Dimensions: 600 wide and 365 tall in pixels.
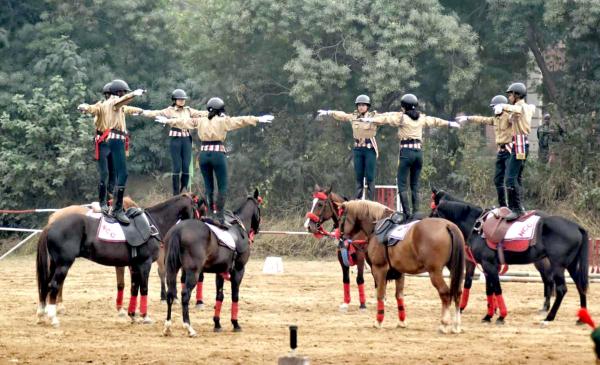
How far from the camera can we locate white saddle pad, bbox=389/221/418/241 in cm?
1934

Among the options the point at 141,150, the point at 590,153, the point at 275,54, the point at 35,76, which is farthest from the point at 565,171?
the point at 35,76

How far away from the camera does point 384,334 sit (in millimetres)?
18672

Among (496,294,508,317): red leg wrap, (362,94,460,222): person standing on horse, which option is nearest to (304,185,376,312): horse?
(362,94,460,222): person standing on horse

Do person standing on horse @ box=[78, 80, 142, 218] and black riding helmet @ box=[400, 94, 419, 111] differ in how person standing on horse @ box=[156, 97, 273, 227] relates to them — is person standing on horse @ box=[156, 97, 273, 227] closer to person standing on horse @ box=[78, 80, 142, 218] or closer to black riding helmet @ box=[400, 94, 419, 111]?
person standing on horse @ box=[78, 80, 142, 218]

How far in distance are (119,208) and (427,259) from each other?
499 cm

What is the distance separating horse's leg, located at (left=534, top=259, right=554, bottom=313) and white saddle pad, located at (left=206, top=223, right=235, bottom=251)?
551 cm

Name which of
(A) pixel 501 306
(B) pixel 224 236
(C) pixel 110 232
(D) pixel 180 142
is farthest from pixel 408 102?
(C) pixel 110 232

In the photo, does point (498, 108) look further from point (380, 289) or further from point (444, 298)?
point (380, 289)

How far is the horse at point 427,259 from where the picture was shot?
61.3 ft

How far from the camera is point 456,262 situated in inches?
734

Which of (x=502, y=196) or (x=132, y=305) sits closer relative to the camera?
(x=132, y=305)

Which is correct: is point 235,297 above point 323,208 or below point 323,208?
below

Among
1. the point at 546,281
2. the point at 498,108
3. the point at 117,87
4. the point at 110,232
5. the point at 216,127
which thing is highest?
the point at 117,87

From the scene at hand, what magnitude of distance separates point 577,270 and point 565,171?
49.1ft
